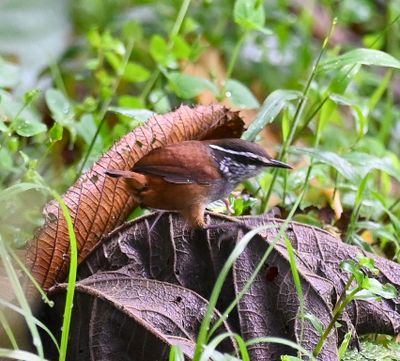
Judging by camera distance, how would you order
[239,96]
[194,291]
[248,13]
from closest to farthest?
1. [194,291]
2. [248,13]
3. [239,96]

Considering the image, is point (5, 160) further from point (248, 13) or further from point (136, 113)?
point (248, 13)

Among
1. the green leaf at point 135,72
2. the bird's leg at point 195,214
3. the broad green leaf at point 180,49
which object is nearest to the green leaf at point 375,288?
the bird's leg at point 195,214

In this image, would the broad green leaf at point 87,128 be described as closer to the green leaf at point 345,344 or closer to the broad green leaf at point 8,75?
the broad green leaf at point 8,75

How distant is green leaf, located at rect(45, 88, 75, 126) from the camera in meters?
3.55

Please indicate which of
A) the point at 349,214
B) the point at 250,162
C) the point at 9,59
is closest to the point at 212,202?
the point at 250,162

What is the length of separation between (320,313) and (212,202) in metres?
0.61

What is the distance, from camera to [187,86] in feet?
11.9

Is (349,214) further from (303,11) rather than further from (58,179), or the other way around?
(303,11)

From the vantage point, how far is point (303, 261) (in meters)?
2.71

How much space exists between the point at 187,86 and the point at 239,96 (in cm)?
24

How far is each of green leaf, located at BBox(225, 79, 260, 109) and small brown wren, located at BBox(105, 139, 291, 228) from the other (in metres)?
0.76

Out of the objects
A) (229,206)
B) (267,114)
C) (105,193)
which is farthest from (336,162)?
(105,193)

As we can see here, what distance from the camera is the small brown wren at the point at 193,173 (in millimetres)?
2797

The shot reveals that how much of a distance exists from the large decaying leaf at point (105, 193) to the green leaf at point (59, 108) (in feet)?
2.09
